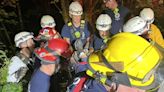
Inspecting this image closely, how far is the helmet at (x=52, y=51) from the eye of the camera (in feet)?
11.3

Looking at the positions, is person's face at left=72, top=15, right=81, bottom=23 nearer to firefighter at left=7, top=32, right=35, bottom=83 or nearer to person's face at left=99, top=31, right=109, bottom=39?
person's face at left=99, top=31, right=109, bottom=39

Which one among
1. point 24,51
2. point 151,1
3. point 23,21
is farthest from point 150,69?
point 23,21

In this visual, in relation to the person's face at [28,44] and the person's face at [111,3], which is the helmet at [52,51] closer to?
the person's face at [28,44]

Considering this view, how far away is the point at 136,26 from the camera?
15.4 feet

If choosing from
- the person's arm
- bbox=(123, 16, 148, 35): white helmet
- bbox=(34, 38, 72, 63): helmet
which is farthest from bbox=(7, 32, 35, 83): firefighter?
bbox=(123, 16, 148, 35): white helmet

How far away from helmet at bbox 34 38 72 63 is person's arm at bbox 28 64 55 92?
7 centimetres

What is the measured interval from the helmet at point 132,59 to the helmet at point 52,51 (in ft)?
2.94

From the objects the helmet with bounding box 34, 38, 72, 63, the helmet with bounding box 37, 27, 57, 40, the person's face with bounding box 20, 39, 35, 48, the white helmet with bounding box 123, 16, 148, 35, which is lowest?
the person's face with bounding box 20, 39, 35, 48

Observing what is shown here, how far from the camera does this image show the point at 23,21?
32.4 feet

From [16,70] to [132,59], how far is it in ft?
8.16

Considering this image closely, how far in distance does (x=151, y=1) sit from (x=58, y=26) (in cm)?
210

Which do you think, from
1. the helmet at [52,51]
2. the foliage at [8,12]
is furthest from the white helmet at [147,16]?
the foliage at [8,12]

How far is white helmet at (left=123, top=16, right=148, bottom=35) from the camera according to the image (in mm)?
4621

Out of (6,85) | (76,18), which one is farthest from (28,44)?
(6,85)
